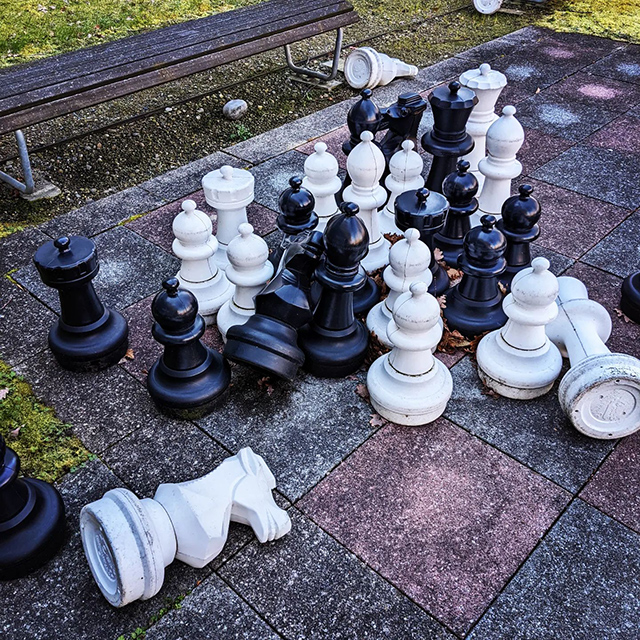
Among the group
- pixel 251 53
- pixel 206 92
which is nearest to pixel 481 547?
pixel 251 53

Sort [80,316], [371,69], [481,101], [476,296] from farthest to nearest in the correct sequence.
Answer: [371,69], [481,101], [476,296], [80,316]

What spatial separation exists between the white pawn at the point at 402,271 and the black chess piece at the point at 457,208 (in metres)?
0.53

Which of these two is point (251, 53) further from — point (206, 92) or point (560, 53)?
point (560, 53)

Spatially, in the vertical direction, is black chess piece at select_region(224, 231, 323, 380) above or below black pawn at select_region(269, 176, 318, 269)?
below

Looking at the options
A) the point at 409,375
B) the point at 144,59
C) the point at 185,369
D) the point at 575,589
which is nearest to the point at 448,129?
the point at 409,375

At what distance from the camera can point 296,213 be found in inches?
115

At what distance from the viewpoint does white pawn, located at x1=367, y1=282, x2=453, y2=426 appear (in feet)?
8.14

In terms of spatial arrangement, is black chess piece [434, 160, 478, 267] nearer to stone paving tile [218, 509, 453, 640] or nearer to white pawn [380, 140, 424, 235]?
white pawn [380, 140, 424, 235]

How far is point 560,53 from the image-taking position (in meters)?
6.79

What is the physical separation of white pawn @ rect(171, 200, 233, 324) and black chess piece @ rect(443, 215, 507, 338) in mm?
1152

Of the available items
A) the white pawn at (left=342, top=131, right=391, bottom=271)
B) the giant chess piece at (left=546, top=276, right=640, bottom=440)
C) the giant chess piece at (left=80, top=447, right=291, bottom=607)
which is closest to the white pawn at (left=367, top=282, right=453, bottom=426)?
the giant chess piece at (left=546, top=276, right=640, bottom=440)

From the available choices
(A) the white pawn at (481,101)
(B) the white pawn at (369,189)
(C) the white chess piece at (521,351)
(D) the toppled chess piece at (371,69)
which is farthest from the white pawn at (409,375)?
(D) the toppled chess piece at (371,69)

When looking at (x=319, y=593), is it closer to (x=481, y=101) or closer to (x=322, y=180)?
(x=322, y=180)

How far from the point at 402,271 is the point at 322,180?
0.82 metres
